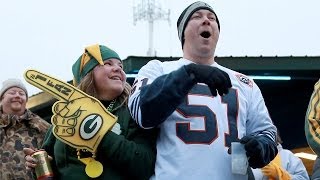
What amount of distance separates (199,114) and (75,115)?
645 millimetres

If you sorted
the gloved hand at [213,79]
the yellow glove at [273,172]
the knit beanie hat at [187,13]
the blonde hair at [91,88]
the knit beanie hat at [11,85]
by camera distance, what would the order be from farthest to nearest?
the knit beanie hat at [11,85], the yellow glove at [273,172], the blonde hair at [91,88], the knit beanie hat at [187,13], the gloved hand at [213,79]

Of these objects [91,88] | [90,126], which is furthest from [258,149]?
[91,88]

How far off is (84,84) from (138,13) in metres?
31.0

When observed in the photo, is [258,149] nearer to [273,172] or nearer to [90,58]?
[90,58]

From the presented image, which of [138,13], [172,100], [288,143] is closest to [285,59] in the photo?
[288,143]

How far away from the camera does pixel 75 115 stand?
2.95m

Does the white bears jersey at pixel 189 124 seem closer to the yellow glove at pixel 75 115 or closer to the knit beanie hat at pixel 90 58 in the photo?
the yellow glove at pixel 75 115

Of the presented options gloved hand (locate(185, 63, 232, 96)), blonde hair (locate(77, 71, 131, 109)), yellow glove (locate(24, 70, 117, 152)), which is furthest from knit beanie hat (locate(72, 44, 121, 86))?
gloved hand (locate(185, 63, 232, 96))

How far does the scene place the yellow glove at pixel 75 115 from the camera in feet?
9.59

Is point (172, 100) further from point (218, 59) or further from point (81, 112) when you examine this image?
point (218, 59)

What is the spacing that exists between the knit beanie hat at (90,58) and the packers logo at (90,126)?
1.48ft

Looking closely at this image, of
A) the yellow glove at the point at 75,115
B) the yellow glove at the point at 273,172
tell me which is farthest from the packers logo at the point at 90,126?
the yellow glove at the point at 273,172

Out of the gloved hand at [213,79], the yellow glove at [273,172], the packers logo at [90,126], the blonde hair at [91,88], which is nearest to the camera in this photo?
the gloved hand at [213,79]

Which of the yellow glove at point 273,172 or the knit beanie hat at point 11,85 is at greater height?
the knit beanie hat at point 11,85
